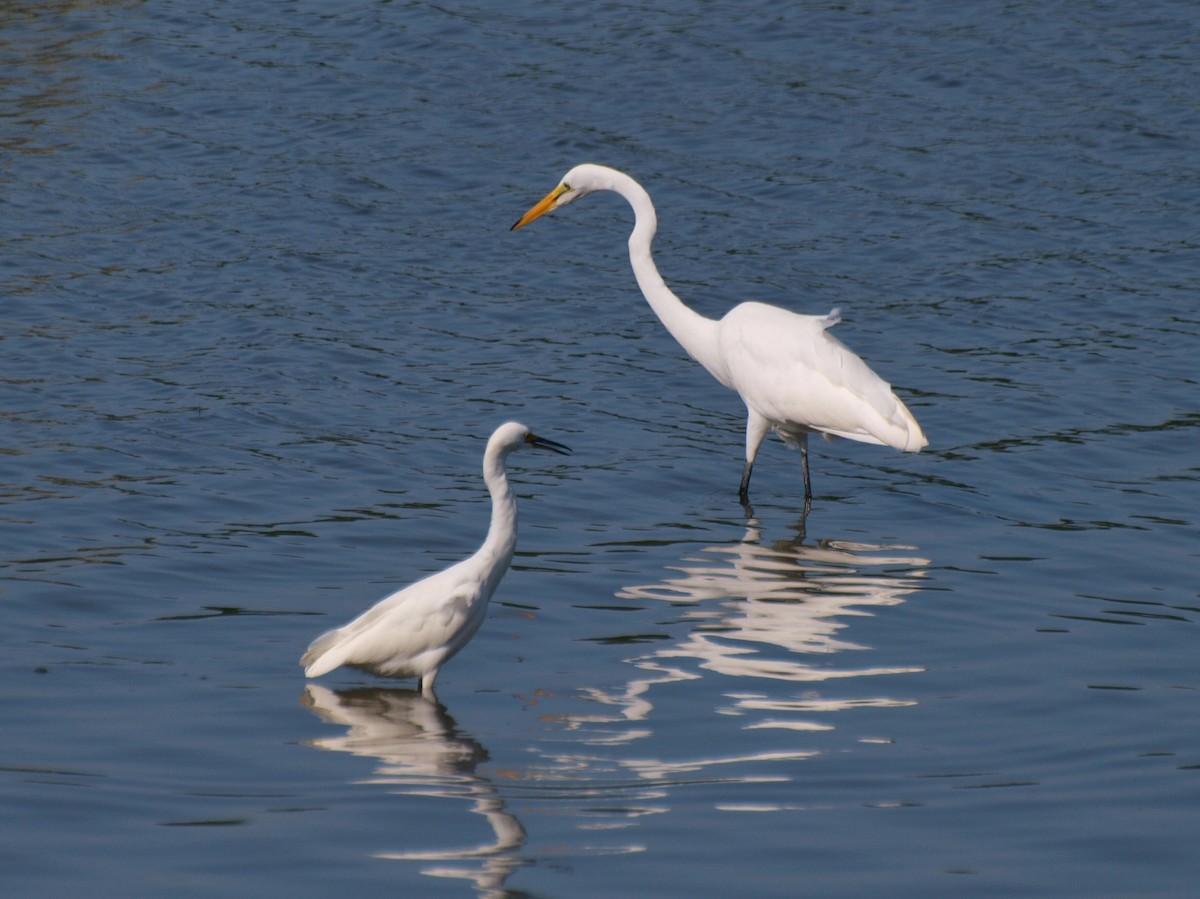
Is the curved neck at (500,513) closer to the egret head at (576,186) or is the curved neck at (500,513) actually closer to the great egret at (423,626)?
the great egret at (423,626)

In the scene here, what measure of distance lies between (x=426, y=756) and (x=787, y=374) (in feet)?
14.7

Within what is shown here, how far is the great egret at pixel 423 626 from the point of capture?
6820mm

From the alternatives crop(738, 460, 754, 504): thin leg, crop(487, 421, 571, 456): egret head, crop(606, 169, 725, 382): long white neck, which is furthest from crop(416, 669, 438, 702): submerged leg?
crop(606, 169, 725, 382): long white neck

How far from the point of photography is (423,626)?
6.84m

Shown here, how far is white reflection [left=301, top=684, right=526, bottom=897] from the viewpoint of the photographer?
5480 mm

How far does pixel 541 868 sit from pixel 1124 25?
16.9 meters

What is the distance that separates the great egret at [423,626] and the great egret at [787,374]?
326 centimetres

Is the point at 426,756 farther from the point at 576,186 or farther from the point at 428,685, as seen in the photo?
the point at 576,186

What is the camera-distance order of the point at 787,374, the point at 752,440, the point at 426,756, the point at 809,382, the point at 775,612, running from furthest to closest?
the point at 752,440 < the point at 787,374 < the point at 809,382 < the point at 775,612 < the point at 426,756

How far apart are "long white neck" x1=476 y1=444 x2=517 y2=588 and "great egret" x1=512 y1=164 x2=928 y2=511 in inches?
118

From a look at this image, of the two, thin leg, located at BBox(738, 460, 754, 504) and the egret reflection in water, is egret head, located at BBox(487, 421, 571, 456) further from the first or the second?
thin leg, located at BBox(738, 460, 754, 504)

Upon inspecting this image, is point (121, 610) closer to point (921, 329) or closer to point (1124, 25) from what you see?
point (921, 329)

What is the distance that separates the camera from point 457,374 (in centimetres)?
1191

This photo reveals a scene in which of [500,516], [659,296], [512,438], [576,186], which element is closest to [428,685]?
[500,516]
